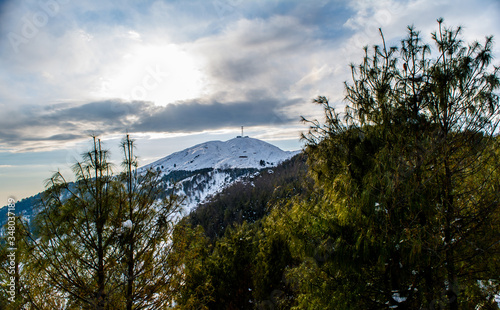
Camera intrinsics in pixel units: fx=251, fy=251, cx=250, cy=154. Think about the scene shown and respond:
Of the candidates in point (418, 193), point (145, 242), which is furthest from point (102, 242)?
point (418, 193)

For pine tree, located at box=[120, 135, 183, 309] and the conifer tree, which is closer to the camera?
the conifer tree

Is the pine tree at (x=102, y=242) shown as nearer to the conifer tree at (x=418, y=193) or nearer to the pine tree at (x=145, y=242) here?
the pine tree at (x=145, y=242)

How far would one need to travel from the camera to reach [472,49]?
14.5 feet

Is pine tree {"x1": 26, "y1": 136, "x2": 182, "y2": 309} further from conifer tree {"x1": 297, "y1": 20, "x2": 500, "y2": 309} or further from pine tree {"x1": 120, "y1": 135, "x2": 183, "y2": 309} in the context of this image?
conifer tree {"x1": 297, "y1": 20, "x2": 500, "y2": 309}

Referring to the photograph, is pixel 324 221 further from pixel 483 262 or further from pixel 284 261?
pixel 284 261

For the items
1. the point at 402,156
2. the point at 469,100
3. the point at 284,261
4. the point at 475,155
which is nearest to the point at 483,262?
the point at 475,155

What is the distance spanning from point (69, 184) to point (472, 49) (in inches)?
310

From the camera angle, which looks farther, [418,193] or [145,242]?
[145,242]

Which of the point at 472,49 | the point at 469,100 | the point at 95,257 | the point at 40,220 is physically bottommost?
the point at 95,257

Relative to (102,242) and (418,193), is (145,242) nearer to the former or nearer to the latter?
(102,242)

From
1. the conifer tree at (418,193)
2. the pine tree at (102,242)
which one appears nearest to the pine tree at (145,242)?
the pine tree at (102,242)

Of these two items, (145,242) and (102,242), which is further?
(145,242)

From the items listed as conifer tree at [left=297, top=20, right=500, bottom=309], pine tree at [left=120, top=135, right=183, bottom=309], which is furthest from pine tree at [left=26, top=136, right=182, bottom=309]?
conifer tree at [left=297, top=20, right=500, bottom=309]

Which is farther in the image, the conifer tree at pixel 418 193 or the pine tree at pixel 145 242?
the pine tree at pixel 145 242
